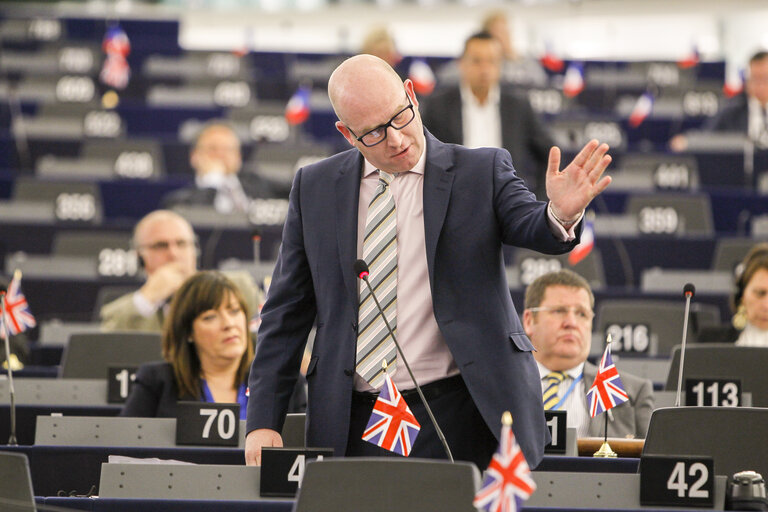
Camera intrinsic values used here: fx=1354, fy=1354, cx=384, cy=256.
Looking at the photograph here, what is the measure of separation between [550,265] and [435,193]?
12.3ft

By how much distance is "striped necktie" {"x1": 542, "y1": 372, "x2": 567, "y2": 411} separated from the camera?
4.60m

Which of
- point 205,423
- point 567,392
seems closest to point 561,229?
point 205,423

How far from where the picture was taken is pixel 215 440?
389 cm

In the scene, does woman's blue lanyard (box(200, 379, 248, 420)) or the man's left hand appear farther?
woman's blue lanyard (box(200, 379, 248, 420))

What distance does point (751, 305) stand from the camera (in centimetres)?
543

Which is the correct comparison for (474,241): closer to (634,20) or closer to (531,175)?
(531,175)

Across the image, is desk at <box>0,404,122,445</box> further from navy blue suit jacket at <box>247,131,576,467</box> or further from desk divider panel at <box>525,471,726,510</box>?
desk divider panel at <box>525,471,726,510</box>

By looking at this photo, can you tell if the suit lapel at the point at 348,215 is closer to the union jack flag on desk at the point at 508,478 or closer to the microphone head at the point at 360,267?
the microphone head at the point at 360,267

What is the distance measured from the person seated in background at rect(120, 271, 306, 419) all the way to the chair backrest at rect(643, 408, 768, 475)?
147 cm

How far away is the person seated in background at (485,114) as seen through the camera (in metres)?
7.32

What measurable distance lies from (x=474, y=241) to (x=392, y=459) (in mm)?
555

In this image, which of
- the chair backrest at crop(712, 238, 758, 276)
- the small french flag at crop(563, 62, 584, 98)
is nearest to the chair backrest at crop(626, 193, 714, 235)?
the chair backrest at crop(712, 238, 758, 276)

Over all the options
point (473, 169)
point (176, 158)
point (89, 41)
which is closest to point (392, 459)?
point (473, 169)

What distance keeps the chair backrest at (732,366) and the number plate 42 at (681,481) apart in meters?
1.59
